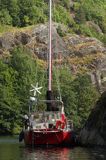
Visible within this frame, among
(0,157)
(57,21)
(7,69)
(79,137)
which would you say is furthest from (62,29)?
(0,157)

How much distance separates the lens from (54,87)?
14838cm

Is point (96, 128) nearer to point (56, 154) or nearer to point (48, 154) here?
point (56, 154)

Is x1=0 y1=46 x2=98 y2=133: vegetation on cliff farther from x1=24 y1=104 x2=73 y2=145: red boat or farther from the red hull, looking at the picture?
the red hull

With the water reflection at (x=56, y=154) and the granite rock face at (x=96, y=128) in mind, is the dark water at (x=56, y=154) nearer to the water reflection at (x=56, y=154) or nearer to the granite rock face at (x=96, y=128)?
the water reflection at (x=56, y=154)

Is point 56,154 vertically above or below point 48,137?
below

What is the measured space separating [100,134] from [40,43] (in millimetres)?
90298

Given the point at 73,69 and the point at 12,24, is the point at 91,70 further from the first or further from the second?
the point at 12,24

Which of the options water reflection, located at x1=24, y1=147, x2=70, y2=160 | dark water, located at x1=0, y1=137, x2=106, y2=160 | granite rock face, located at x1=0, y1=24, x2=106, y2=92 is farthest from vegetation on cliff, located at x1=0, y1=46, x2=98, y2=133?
dark water, located at x1=0, y1=137, x2=106, y2=160

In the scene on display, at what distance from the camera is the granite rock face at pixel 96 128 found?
7906 centimetres

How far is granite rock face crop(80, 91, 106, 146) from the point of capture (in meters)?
79.1

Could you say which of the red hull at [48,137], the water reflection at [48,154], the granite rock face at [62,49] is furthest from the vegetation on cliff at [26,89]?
Result: the water reflection at [48,154]

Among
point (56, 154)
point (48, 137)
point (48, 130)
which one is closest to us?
point (56, 154)

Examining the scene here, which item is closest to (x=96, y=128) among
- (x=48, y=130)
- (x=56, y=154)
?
(x=48, y=130)

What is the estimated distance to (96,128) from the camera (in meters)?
81.2
